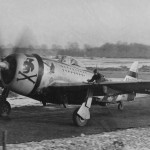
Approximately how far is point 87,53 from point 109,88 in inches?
478

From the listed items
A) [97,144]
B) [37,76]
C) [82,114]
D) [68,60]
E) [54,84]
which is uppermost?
[68,60]

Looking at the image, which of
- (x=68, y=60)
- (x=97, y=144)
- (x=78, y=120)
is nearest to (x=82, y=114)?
(x=78, y=120)

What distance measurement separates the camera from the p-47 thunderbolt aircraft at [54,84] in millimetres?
11281

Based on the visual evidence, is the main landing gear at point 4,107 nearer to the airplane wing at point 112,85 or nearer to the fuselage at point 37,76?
the fuselage at point 37,76

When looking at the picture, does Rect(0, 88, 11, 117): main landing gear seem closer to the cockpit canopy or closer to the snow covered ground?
the cockpit canopy

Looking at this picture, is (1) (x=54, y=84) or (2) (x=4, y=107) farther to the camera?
(2) (x=4, y=107)

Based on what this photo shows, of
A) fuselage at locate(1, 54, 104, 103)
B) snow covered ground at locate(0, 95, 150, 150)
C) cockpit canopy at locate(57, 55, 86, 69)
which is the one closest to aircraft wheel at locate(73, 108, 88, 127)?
fuselage at locate(1, 54, 104, 103)

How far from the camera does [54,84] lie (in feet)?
40.2

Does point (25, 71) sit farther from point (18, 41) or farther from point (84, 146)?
point (84, 146)

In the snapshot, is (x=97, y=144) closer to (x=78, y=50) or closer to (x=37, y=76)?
(x=37, y=76)

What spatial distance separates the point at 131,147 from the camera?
772 cm

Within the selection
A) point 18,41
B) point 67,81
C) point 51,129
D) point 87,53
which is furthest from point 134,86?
point 87,53

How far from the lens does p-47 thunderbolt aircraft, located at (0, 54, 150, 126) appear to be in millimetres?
11281

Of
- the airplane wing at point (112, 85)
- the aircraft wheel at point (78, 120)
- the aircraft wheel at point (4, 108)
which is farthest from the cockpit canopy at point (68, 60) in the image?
the aircraft wheel at point (4, 108)
